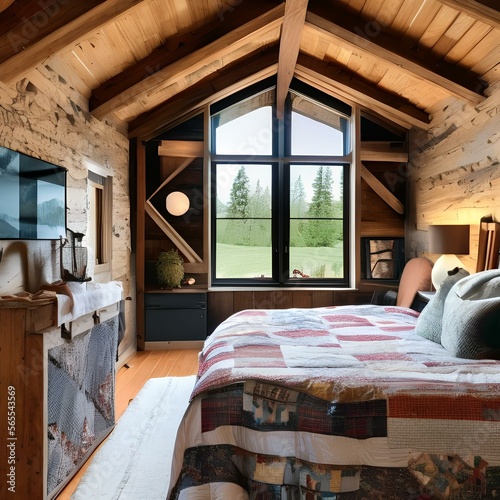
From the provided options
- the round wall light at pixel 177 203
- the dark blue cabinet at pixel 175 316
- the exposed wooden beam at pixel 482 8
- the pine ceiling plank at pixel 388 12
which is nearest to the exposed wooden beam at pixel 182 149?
the round wall light at pixel 177 203

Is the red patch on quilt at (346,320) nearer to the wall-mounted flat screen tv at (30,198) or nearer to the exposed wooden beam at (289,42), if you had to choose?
the wall-mounted flat screen tv at (30,198)

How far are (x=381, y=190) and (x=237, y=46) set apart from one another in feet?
8.20

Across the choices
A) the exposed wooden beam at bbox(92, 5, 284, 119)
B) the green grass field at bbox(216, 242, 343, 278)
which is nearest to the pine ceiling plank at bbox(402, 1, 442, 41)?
the exposed wooden beam at bbox(92, 5, 284, 119)

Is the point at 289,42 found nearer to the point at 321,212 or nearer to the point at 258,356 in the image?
the point at 321,212

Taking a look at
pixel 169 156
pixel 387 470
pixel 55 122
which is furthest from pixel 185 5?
pixel 387 470

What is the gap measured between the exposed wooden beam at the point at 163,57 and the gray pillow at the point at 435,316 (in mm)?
2718

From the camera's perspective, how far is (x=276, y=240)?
562cm

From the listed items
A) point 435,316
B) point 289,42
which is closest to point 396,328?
point 435,316

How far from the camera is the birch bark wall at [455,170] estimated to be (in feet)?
12.0

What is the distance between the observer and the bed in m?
1.54

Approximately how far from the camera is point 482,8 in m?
2.87

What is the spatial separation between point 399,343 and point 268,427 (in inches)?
41.7

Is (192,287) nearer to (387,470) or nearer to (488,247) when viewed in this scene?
(488,247)

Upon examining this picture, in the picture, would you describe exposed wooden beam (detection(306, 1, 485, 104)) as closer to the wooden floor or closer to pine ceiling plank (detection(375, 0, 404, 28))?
pine ceiling plank (detection(375, 0, 404, 28))
